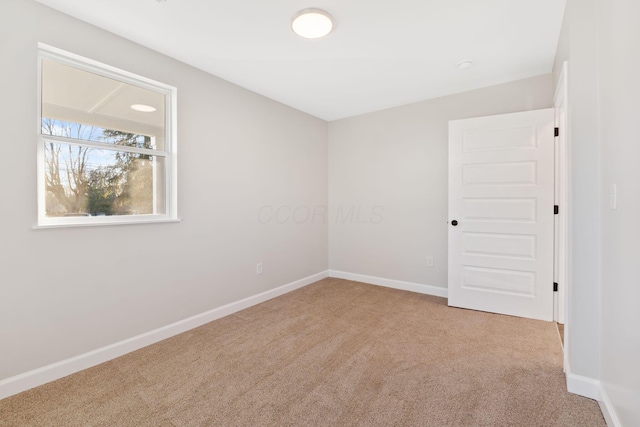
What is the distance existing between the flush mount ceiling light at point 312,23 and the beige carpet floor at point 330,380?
243cm

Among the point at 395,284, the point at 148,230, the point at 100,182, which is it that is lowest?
the point at 395,284

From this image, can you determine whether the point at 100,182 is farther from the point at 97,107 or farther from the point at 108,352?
the point at 108,352

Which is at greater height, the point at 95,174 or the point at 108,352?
the point at 95,174

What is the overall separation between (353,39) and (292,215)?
223cm

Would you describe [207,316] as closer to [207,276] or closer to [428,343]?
[207,276]

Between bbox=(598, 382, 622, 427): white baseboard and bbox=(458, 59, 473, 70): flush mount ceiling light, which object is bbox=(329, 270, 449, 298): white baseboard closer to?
bbox=(598, 382, 622, 427): white baseboard

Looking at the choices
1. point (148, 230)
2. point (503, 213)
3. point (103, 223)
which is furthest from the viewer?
point (503, 213)

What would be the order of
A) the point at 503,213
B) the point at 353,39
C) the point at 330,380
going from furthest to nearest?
1. the point at 503,213
2. the point at 353,39
3. the point at 330,380

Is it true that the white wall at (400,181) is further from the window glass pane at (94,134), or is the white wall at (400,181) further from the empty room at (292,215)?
the window glass pane at (94,134)

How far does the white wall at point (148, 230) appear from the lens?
1.81 meters

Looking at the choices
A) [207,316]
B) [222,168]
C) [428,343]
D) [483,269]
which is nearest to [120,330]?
[207,316]

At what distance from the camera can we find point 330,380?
1.91 m

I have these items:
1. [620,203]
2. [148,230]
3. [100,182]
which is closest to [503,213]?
[620,203]

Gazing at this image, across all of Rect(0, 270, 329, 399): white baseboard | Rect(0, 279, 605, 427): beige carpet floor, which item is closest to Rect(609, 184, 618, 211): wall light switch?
Rect(0, 279, 605, 427): beige carpet floor
